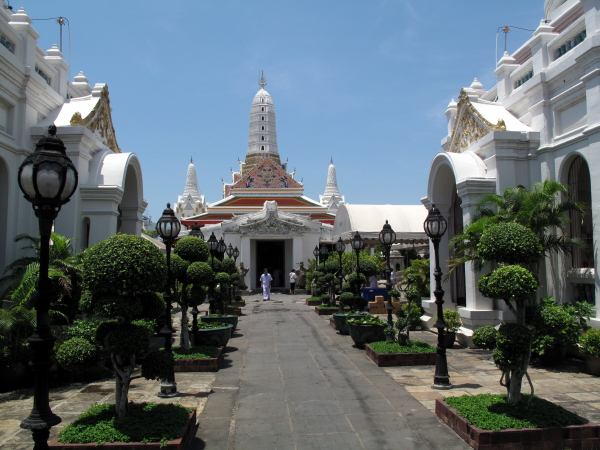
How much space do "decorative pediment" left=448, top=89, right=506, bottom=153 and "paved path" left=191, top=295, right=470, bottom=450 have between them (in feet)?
19.7

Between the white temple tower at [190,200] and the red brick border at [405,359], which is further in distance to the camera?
the white temple tower at [190,200]

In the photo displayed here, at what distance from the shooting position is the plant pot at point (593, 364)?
7934mm

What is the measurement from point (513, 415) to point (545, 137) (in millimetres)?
7171

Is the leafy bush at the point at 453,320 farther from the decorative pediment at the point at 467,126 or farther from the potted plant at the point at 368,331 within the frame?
the decorative pediment at the point at 467,126

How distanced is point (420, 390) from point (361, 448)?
2.50m

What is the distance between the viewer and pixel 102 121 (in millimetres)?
12695

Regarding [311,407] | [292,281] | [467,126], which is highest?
[467,126]

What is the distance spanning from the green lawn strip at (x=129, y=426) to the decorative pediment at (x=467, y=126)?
9303 millimetres

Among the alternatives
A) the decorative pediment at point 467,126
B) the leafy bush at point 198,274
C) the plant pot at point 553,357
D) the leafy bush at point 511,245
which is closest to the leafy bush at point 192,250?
the leafy bush at point 198,274

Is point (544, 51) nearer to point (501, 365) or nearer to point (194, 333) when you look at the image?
point (501, 365)

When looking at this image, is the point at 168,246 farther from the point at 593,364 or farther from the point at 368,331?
the point at 593,364

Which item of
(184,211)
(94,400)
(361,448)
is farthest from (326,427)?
(184,211)

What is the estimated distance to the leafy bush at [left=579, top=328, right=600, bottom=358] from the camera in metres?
7.77

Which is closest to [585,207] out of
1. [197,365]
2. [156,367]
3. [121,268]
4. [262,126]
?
[197,365]
